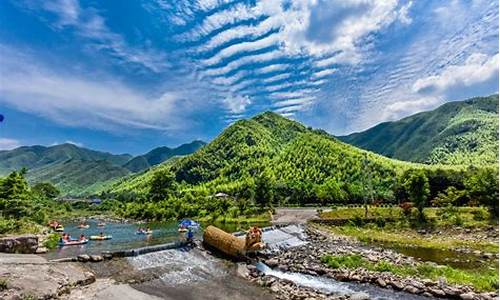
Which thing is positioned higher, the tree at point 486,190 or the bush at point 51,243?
the tree at point 486,190

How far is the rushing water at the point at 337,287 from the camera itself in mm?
20625

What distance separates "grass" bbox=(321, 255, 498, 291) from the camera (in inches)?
861

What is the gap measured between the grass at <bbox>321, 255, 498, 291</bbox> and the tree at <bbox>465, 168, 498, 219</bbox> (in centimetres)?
3086

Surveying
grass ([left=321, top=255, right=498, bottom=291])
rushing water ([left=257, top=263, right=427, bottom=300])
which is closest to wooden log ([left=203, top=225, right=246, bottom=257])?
rushing water ([left=257, top=263, right=427, bottom=300])

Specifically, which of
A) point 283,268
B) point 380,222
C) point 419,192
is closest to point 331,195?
point 380,222

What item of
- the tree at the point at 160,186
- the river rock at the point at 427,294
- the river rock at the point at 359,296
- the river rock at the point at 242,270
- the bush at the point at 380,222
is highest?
the tree at the point at 160,186

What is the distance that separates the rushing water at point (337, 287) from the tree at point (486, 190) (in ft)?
123

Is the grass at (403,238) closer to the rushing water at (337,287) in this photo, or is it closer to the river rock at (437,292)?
the river rock at (437,292)

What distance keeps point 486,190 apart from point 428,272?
1601 inches

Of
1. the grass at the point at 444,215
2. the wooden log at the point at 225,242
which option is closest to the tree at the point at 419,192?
the grass at the point at 444,215

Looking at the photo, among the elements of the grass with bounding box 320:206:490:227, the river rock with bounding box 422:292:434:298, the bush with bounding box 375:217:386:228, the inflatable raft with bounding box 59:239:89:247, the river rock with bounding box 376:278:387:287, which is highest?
the grass with bounding box 320:206:490:227

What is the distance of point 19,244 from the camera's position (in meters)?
23.5

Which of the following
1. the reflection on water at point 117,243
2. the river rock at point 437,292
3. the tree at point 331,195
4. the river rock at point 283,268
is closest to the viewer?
the river rock at point 437,292

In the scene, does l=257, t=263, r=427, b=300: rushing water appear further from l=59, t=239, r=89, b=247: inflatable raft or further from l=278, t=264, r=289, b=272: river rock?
l=59, t=239, r=89, b=247: inflatable raft
